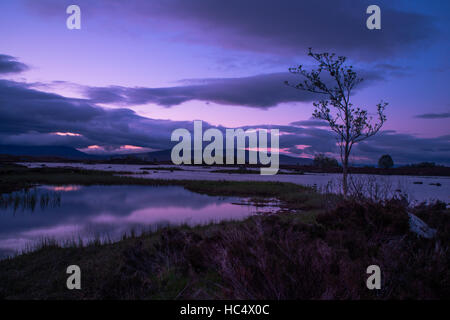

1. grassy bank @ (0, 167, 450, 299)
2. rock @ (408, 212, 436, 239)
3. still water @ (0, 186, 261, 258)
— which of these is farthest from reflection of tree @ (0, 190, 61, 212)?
rock @ (408, 212, 436, 239)

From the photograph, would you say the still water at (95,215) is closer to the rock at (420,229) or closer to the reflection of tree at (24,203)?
the reflection of tree at (24,203)

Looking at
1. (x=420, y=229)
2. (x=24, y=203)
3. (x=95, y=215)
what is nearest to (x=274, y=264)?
(x=420, y=229)

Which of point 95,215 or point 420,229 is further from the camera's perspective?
point 95,215

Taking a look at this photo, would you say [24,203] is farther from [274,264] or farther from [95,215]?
[274,264]

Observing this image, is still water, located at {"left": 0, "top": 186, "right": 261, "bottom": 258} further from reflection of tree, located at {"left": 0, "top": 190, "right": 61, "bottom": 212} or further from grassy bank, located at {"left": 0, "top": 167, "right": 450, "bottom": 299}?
grassy bank, located at {"left": 0, "top": 167, "right": 450, "bottom": 299}

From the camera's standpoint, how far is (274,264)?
4547mm

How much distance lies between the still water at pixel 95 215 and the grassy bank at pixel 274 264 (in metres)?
6.76

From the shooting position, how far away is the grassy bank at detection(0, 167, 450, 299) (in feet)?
14.1

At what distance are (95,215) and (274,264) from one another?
25715 mm

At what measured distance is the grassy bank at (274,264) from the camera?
14.1ft

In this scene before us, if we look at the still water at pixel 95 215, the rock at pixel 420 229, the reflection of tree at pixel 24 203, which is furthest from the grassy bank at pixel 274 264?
the reflection of tree at pixel 24 203

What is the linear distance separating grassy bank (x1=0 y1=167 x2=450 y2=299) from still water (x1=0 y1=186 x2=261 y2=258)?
6.76m
